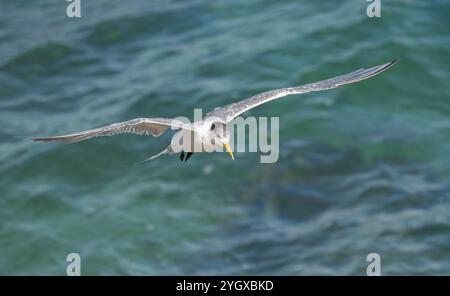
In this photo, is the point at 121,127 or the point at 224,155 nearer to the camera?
the point at 121,127

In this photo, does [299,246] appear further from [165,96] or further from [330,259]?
[165,96]

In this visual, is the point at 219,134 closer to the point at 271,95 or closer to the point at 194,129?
the point at 194,129

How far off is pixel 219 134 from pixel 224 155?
25.9 feet

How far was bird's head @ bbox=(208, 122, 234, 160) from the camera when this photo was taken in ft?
30.0

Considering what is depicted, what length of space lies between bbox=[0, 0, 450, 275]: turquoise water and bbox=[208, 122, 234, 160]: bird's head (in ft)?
19.9

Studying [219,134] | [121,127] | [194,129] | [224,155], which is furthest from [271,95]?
[224,155]

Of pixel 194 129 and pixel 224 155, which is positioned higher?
pixel 224 155

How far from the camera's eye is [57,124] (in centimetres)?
1794

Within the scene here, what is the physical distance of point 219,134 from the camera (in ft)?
30.2

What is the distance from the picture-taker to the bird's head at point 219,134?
9148 millimetres

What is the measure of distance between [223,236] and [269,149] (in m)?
2.11

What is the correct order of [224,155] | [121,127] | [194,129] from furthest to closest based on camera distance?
[224,155]
[194,129]
[121,127]

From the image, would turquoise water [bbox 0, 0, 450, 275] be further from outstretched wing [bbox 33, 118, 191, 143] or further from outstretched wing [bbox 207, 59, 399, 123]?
outstretched wing [bbox 33, 118, 191, 143]
